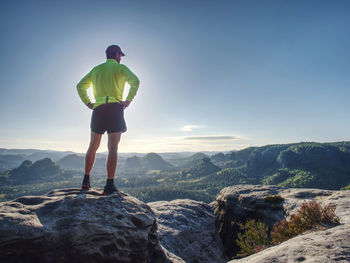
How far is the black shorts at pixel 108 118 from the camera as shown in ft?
21.9

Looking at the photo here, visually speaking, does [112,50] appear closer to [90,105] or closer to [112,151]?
[90,105]

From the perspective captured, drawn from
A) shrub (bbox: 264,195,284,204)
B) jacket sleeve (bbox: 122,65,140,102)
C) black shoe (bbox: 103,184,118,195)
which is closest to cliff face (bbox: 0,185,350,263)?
black shoe (bbox: 103,184,118,195)

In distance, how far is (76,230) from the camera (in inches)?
199

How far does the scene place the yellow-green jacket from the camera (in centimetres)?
687

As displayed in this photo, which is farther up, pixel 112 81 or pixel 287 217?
pixel 112 81

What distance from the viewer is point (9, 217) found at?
4578 millimetres

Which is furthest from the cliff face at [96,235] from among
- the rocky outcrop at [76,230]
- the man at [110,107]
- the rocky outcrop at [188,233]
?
the rocky outcrop at [188,233]

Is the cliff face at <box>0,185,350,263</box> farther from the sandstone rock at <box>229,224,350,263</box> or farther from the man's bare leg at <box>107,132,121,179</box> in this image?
the man's bare leg at <box>107,132,121,179</box>

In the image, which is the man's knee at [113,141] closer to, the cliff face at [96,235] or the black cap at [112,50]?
the cliff face at [96,235]

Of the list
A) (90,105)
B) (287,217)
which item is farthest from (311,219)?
(90,105)

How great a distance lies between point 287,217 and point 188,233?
7.02 metres

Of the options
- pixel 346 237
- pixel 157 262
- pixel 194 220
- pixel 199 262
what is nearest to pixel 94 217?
pixel 157 262

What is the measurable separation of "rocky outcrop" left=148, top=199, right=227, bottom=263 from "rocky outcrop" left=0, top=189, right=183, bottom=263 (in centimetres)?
364

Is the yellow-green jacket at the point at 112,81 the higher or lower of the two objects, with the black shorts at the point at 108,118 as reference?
higher
